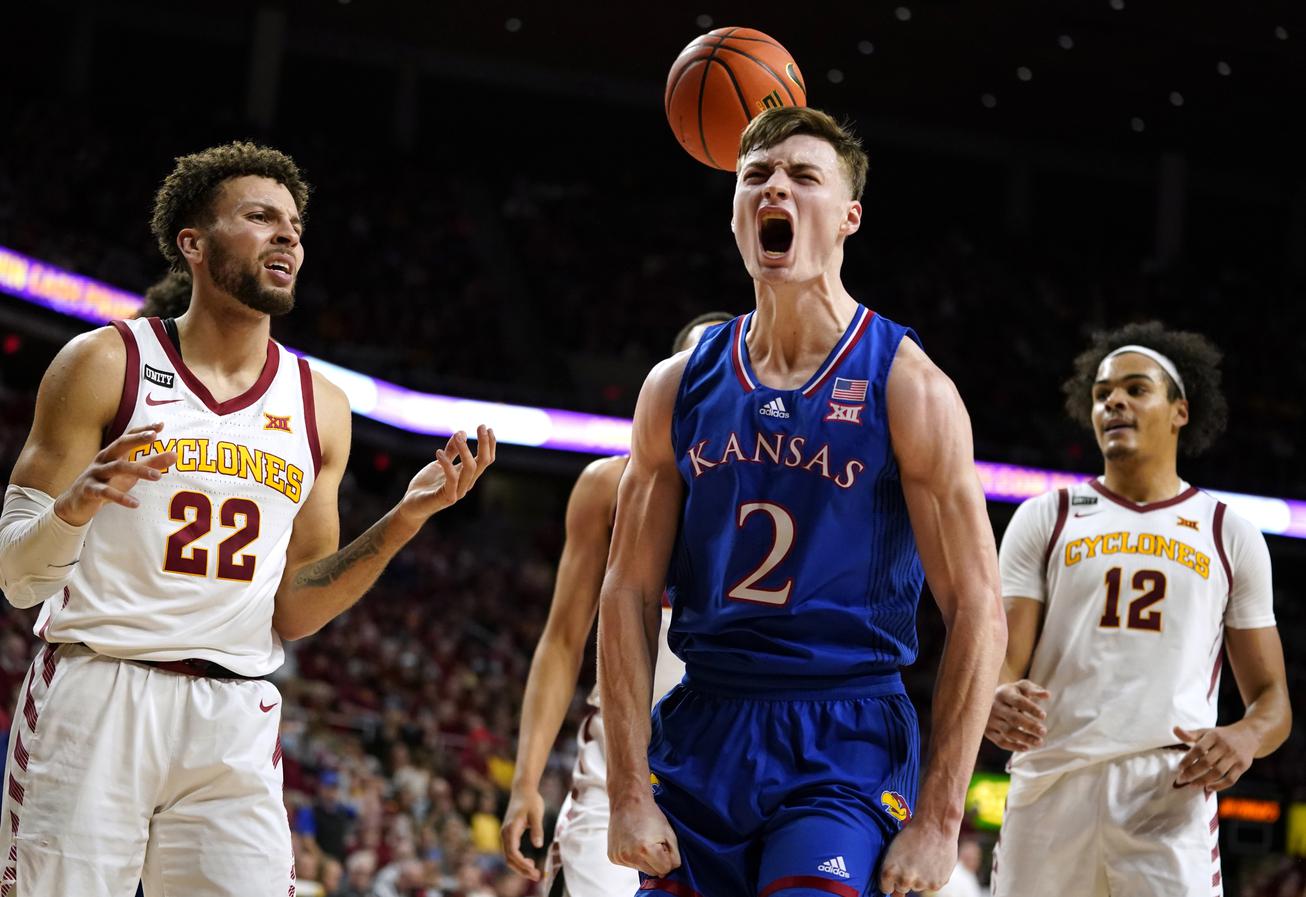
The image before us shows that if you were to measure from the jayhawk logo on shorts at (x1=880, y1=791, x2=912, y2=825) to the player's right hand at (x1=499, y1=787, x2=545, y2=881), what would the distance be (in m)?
1.74

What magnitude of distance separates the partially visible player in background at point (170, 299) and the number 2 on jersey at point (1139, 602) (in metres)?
3.10

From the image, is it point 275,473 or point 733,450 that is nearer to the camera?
point 733,450

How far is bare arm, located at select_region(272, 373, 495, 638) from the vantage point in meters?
→ 3.76

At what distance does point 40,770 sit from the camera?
3553mm

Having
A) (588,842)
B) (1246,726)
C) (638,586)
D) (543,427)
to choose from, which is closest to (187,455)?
(638,586)

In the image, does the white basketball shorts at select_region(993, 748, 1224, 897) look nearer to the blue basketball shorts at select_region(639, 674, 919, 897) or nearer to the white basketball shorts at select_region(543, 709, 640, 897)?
the white basketball shorts at select_region(543, 709, 640, 897)

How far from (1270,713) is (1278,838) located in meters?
15.8

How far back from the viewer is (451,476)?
12.3 feet

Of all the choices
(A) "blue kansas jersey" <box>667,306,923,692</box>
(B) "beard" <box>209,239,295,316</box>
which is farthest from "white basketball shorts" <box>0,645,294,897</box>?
(A) "blue kansas jersey" <box>667,306,923,692</box>

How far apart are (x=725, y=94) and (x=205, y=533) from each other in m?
2.00

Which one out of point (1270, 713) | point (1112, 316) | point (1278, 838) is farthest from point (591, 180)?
point (1270, 713)

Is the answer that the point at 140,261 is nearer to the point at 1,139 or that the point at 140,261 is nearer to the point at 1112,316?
the point at 1,139

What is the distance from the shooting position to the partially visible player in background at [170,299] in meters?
5.10

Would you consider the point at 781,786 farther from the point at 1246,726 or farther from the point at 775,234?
the point at 1246,726
